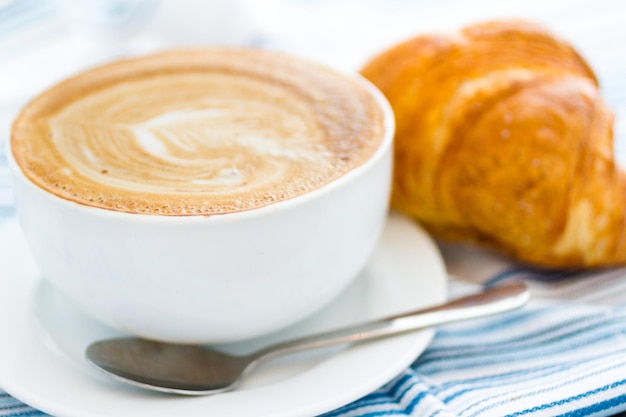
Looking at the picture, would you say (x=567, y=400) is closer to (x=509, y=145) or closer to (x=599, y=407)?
(x=599, y=407)

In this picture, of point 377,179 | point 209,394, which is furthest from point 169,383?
point 377,179

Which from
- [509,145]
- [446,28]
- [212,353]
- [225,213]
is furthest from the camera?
[446,28]

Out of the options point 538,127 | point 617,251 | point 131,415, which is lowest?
point 617,251

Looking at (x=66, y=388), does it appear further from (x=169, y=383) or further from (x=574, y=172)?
(x=574, y=172)

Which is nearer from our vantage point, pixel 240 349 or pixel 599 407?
pixel 599 407

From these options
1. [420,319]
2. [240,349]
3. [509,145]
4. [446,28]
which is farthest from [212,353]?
[446,28]

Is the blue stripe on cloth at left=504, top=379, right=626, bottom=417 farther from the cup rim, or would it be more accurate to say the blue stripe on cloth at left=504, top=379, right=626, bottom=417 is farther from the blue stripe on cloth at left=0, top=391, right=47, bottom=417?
the blue stripe on cloth at left=0, top=391, right=47, bottom=417

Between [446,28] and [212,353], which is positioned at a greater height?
[446,28]
